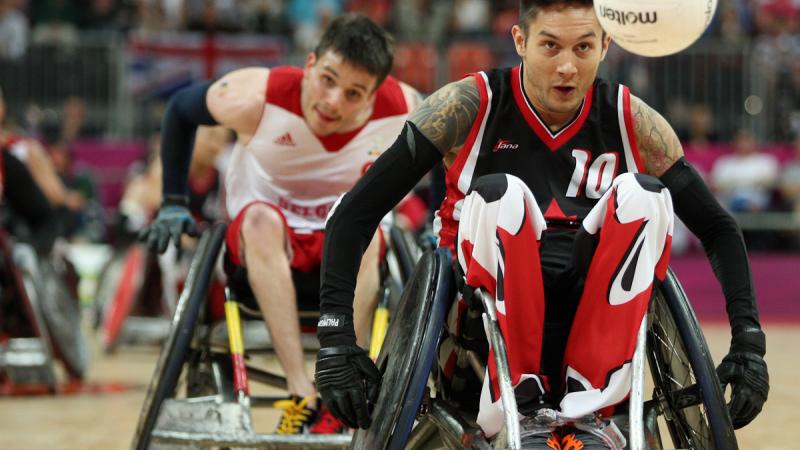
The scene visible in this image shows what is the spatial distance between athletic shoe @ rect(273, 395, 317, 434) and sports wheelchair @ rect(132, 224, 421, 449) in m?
0.14

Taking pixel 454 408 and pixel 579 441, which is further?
pixel 454 408

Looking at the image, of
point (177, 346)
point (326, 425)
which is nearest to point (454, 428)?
point (326, 425)

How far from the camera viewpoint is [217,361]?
204 inches

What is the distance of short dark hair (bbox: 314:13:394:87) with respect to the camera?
502 centimetres

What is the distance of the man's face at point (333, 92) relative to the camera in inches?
199

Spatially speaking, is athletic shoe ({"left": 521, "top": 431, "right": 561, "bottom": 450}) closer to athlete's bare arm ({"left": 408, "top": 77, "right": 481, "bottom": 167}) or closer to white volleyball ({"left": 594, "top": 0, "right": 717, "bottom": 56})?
athlete's bare arm ({"left": 408, "top": 77, "right": 481, "bottom": 167})

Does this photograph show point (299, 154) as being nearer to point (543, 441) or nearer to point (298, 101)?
point (298, 101)

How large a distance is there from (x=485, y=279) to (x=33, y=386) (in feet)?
18.5

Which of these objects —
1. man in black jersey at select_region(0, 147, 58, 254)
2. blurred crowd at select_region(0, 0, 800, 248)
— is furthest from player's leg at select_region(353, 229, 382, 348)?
blurred crowd at select_region(0, 0, 800, 248)

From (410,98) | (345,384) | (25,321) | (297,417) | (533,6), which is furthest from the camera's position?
(25,321)

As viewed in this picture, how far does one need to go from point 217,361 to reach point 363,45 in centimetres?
128

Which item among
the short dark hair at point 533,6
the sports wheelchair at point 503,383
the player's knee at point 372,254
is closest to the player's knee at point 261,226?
the player's knee at point 372,254

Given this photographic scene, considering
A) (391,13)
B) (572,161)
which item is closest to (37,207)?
(572,161)

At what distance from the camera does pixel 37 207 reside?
874 centimetres
